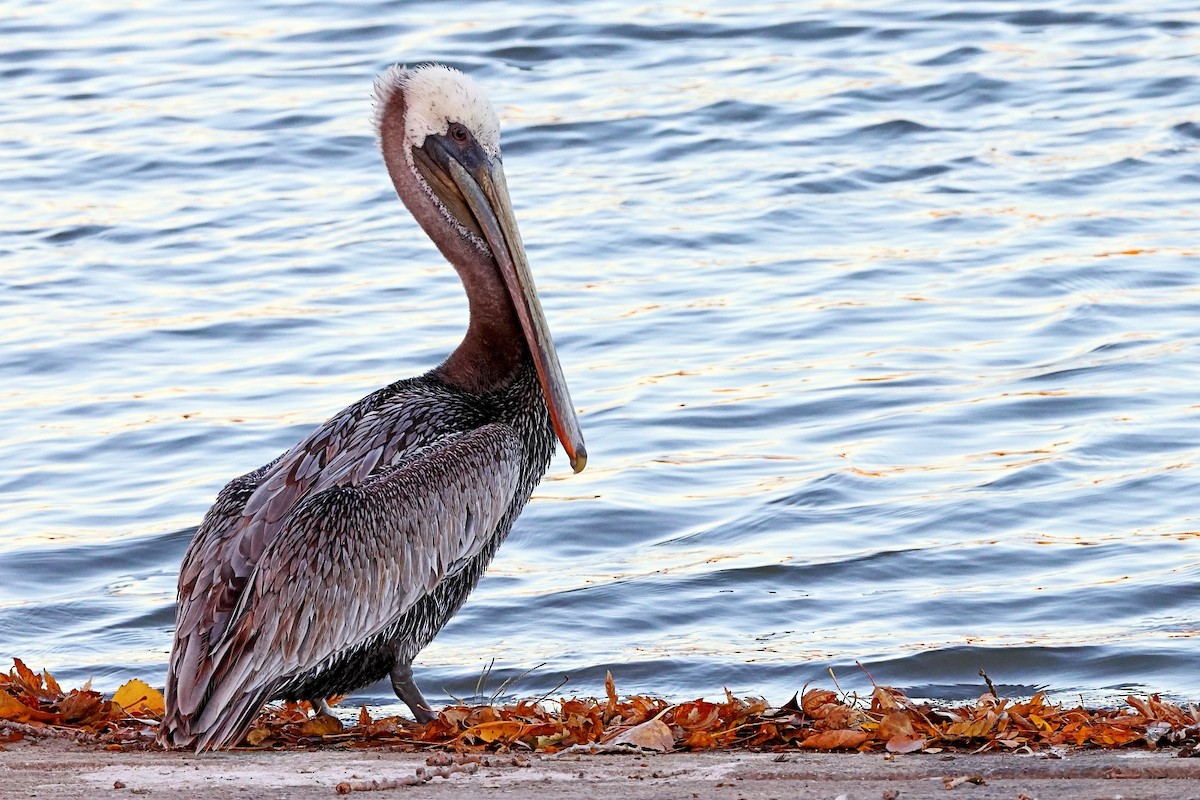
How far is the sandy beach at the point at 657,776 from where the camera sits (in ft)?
13.3

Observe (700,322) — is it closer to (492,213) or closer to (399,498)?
(492,213)

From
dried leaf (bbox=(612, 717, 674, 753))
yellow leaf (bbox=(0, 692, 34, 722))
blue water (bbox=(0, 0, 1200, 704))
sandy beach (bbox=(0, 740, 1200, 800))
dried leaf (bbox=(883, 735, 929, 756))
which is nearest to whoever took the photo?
sandy beach (bbox=(0, 740, 1200, 800))

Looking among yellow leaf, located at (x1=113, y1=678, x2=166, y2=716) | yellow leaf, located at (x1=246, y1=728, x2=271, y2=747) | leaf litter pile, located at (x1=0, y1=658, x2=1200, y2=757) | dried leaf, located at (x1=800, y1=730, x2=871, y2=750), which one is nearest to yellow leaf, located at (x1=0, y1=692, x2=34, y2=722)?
leaf litter pile, located at (x1=0, y1=658, x2=1200, y2=757)

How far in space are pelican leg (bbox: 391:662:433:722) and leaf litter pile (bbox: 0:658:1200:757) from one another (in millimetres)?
63

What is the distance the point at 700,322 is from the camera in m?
10.4

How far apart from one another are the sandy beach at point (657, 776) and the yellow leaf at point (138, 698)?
78cm

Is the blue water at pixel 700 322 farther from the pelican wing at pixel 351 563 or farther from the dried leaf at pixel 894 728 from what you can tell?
the dried leaf at pixel 894 728

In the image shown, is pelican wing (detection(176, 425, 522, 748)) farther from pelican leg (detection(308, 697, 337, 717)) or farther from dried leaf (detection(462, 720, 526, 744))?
dried leaf (detection(462, 720, 526, 744))

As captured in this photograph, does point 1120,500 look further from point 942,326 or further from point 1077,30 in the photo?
point 1077,30

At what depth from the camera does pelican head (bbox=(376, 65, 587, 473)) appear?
5.92 m

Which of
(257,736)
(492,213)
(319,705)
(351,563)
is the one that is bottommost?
(319,705)

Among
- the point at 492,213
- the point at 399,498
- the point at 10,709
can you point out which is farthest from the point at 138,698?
the point at 492,213

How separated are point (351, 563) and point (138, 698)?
82 cm

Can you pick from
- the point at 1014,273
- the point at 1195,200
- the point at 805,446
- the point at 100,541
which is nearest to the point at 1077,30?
the point at 1195,200
